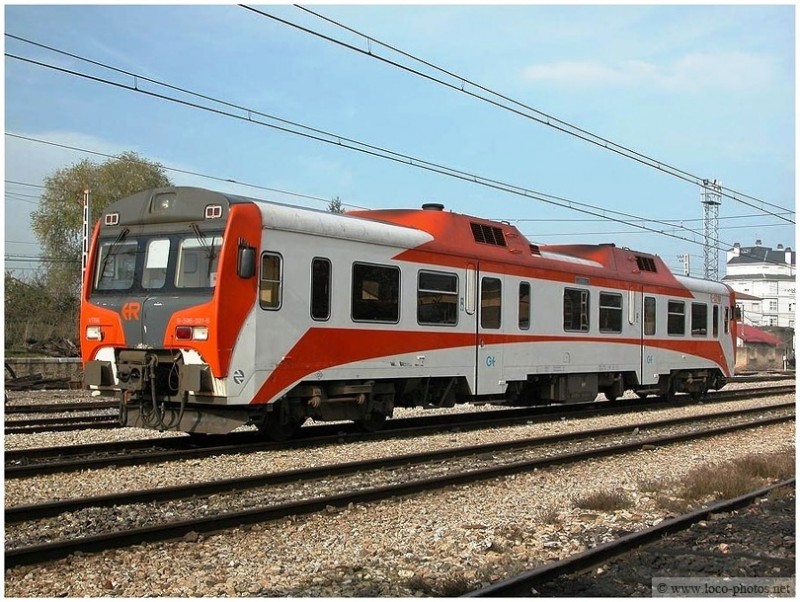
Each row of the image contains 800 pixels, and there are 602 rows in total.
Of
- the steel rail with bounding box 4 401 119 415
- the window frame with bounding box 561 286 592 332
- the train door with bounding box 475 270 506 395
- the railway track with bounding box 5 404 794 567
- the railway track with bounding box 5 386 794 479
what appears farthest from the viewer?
the steel rail with bounding box 4 401 119 415

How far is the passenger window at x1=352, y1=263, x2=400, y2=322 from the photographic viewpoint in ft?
39.6

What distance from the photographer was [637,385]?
19094 mm

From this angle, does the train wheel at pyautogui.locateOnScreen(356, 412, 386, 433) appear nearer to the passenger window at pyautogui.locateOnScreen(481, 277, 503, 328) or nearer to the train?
the train

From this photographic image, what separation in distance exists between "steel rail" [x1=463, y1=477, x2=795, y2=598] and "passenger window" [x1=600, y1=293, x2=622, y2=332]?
367 inches

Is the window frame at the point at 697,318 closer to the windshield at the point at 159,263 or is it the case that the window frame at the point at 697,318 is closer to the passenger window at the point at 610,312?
the passenger window at the point at 610,312

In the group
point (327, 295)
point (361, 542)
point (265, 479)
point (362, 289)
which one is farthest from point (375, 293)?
point (361, 542)

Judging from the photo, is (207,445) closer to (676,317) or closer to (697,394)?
(676,317)

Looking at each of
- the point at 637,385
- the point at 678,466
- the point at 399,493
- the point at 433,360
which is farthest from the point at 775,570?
the point at 637,385

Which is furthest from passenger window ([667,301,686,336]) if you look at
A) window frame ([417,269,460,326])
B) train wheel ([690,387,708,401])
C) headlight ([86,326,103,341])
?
headlight ([86,326,103,341])

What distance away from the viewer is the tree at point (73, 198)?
45844mm

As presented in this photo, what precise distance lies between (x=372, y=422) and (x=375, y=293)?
208 centimetres

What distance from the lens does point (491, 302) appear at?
47.6ft

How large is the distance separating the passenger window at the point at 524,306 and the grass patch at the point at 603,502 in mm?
6618

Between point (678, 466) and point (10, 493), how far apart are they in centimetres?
804
